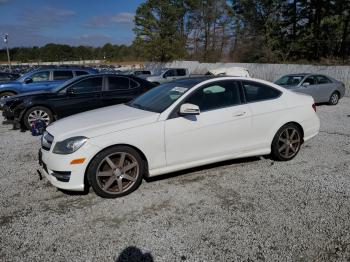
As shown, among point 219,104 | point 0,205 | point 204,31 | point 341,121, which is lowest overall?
point 0,205

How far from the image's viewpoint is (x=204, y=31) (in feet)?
161

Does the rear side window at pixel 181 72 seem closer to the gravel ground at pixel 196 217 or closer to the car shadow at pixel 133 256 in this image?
the gravel ground at pixel 196 217

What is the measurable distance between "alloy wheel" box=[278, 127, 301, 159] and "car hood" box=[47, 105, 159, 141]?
93.2 inches

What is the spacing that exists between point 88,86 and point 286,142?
5.48 metres

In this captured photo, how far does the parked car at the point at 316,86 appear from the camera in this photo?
1273 centimetres

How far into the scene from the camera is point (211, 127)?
15.5 ft

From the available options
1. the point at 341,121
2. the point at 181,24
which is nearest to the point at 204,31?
the point at 181,24

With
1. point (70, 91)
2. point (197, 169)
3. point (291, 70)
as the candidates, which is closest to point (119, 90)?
point (70, 91)

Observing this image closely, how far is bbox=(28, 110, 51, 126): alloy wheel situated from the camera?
28.5ft

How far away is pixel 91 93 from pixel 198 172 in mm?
4680

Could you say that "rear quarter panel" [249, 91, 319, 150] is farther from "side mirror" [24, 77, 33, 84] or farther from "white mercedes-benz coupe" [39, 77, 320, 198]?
"side mirror" [24, 77, 33, 84]

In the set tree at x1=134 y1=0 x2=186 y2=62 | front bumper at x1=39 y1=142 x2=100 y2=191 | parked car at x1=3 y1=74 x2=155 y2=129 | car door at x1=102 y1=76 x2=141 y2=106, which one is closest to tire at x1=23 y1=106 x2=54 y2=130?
parked car at x1=3 y1=74 x2=155 y2=129

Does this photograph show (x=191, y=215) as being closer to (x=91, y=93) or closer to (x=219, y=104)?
(x=219, y=104)

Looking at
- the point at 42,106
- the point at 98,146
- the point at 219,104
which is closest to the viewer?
the point at 98,146
